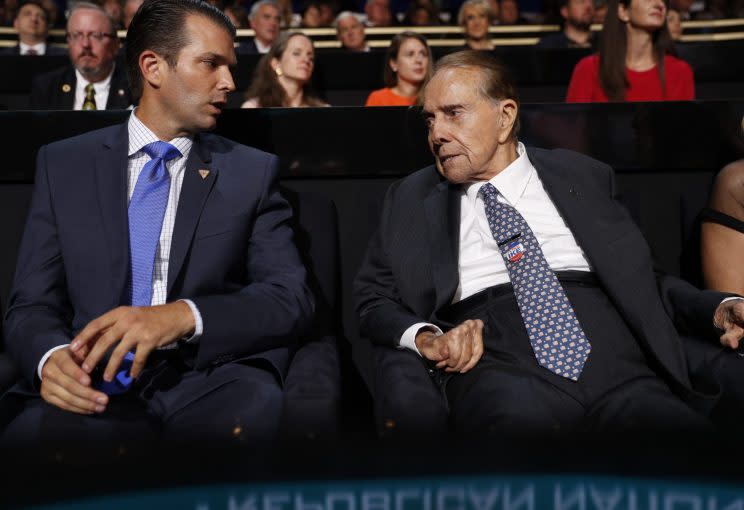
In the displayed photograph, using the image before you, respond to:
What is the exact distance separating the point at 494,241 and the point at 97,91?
2214 millimetres

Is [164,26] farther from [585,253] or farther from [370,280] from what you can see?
[585,253]

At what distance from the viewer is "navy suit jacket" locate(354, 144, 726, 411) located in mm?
1481

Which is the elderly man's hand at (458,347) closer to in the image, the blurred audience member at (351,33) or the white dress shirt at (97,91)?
the white dress shirt at (97,91)

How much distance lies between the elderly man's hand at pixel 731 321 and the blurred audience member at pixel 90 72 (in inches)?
89.6

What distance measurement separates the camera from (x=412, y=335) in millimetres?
1450

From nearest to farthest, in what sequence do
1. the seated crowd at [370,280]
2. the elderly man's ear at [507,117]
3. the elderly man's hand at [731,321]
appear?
the seated crowd at [370,280] < the elderly man's hand at [731,321] < the elderly man's ear at [507,117]

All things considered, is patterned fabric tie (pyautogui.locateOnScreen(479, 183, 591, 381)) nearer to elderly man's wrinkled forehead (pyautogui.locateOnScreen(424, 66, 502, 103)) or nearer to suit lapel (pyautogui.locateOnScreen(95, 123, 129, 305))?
elderly man's wrinkled forehead (pyautogui.locateOnScreen(424, 66, 502, 103))

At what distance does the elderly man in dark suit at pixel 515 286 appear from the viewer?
4.59 ft

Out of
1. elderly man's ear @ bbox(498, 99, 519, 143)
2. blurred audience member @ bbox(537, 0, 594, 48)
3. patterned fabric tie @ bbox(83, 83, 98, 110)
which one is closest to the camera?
elderly man's ear @ bbox(498, 99, 519, 143)

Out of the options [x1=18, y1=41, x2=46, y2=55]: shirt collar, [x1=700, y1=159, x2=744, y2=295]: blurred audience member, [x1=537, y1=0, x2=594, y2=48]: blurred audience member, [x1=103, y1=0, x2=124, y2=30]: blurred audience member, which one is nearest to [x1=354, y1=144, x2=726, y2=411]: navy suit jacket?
[x1=700, y1=159, x2=744, y2=295]: blurred audience member

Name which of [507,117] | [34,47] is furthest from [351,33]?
[507,117]

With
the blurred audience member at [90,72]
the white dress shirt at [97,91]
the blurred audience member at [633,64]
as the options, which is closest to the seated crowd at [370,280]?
the blurred audience member at [633,64]

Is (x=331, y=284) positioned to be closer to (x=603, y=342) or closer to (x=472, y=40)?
(x=603, y=342)

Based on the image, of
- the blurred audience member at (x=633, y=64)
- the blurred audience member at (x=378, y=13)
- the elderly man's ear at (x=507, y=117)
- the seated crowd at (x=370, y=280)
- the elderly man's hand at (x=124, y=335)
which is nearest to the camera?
the elderly man's hand at (x=124, y=335)
